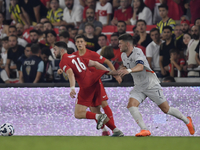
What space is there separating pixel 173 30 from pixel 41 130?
3.19 m

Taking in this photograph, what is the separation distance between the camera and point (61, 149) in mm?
→ 3408

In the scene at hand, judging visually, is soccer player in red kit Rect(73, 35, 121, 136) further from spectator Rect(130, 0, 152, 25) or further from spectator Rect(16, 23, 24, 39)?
spectator Rect(16, 23, 24, 39)

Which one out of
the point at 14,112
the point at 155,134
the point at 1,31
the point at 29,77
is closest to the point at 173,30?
the point at 155,134

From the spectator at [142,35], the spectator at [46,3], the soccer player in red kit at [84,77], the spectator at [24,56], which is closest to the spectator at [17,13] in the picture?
the spectator at [46,3]

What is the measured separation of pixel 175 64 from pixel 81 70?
2.41m

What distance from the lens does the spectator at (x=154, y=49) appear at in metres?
6.33

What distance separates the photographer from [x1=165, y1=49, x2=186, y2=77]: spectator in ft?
20.2

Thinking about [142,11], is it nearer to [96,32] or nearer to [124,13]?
[124,13]

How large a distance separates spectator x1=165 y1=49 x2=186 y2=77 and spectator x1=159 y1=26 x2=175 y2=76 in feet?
0.24

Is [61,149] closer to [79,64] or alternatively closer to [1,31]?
[79,64]

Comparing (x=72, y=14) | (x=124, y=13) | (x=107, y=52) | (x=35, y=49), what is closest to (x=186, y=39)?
(x=107, y=52)

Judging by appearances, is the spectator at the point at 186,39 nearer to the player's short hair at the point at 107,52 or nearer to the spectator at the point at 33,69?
the player's short hair at the point at 107,52

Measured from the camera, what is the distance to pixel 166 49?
247 inches

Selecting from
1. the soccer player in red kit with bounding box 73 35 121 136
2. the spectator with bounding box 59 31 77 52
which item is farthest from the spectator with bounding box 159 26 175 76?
the soccer player in red kit with bounding box 73 35 121 136
